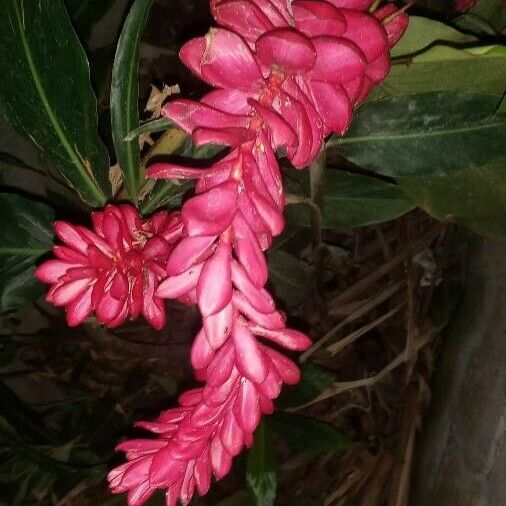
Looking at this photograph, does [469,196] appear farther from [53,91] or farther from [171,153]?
[53,91]

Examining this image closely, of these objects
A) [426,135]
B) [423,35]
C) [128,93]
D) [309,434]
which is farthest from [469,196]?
[309,434]

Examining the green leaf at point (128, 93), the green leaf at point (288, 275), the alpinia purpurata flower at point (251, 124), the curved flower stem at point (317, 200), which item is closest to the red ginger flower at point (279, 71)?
the alpinia purpurata flower at point (251, 124)

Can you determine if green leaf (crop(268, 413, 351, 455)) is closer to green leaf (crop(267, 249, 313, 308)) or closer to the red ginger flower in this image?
green leaf (crop(267, 249, 313, 308))

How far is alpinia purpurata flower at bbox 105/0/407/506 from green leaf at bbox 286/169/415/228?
55 centimetres

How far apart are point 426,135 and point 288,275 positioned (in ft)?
1.69

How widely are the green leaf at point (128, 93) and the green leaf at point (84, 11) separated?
1.09ft

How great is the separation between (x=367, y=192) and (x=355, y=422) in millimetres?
772

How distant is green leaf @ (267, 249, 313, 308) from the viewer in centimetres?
135

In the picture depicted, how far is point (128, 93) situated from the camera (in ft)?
2.95

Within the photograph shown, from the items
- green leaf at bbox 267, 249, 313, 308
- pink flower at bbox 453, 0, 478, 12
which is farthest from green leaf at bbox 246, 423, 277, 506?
pink flower at bbox 453, 0, 478, 12

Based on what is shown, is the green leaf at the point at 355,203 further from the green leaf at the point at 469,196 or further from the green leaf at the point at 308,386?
the green leaf at the point at 308,386

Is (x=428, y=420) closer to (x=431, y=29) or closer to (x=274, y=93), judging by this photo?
(x=431, y=29)

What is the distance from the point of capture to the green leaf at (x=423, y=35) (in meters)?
0.86

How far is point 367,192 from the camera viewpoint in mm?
1202
